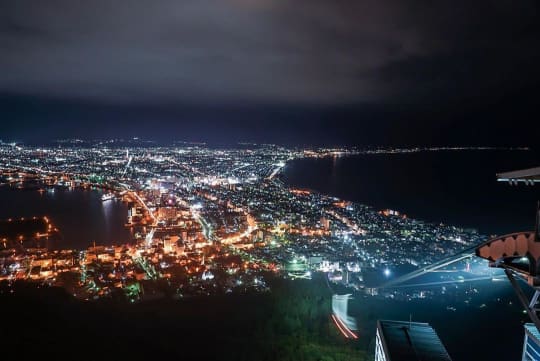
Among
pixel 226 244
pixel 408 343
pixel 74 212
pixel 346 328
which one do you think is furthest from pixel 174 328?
pixel 74 212

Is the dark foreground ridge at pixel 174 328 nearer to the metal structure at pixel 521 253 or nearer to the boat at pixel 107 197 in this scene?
the metal structure at pixel 521 253

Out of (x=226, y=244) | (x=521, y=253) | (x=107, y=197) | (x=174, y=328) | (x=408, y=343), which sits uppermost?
(x=107, y=197)

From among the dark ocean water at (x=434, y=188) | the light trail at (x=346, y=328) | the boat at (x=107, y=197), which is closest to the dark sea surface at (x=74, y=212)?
the boat at (x=107, y=197)

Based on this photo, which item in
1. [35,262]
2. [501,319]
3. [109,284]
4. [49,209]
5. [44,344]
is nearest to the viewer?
[44,344]

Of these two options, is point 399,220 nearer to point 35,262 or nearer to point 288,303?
point 288,303

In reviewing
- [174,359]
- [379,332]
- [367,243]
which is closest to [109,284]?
[174,359]

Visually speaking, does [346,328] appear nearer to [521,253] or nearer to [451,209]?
[521,253]
